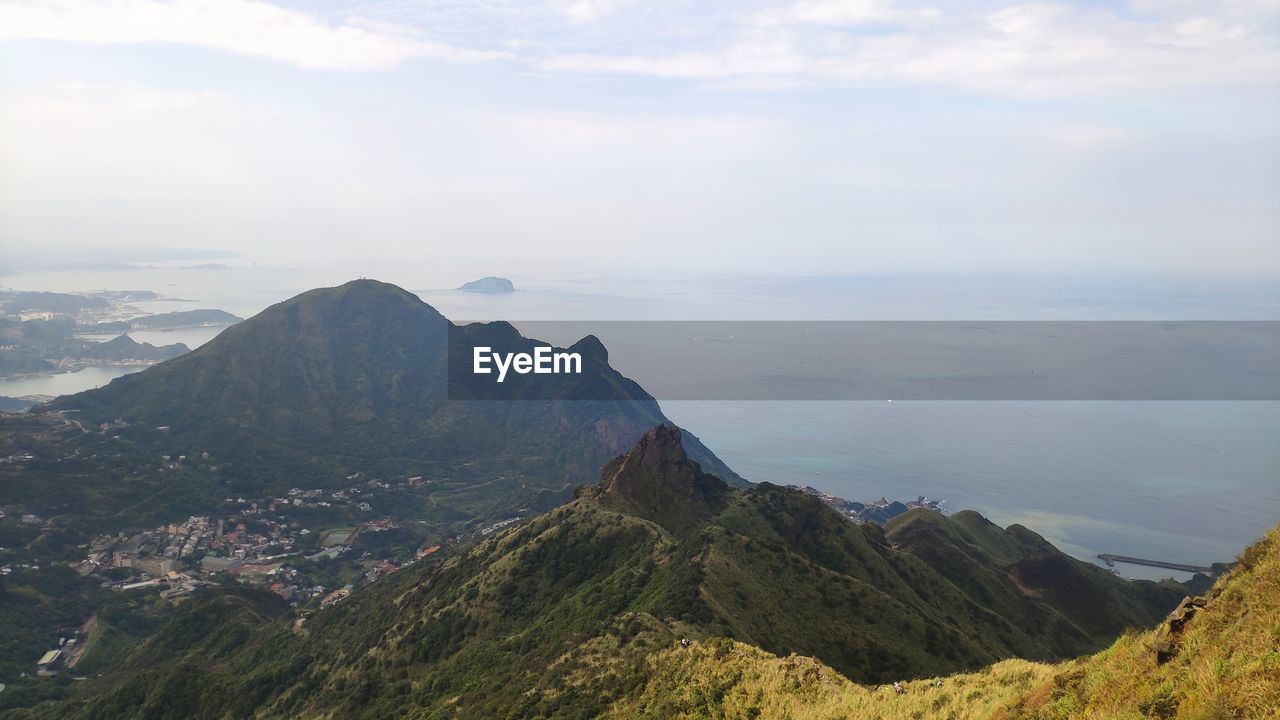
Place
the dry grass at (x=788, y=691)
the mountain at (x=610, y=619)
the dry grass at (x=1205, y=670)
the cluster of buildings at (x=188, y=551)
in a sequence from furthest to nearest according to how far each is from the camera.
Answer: the cluster of buildings at (x=188, y=551) < the mountain at (x=610, y=619) < the dry grass at (x=788, y=691) < the dry grass at (x=1205, y=670)

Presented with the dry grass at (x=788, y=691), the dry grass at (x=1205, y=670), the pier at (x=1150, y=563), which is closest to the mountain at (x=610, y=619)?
the dry grass at (x=788, y=691)

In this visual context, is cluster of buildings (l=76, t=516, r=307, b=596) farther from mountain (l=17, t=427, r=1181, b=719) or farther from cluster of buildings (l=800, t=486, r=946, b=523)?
cluster of buildings (l=800, t=486, r=946, b=523)

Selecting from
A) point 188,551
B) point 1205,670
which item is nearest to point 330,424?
point 188,551

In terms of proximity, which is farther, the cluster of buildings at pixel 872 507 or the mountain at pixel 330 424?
the cluster of buildings at pixel 872 507

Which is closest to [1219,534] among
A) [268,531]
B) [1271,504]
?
[1271,504]

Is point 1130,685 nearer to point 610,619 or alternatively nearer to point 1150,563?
point 610,619

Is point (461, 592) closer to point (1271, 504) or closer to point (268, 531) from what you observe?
point (268, 531)

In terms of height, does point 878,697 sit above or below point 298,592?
above

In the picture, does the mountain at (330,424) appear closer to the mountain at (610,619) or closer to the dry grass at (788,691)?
the mountain at (610,619)
